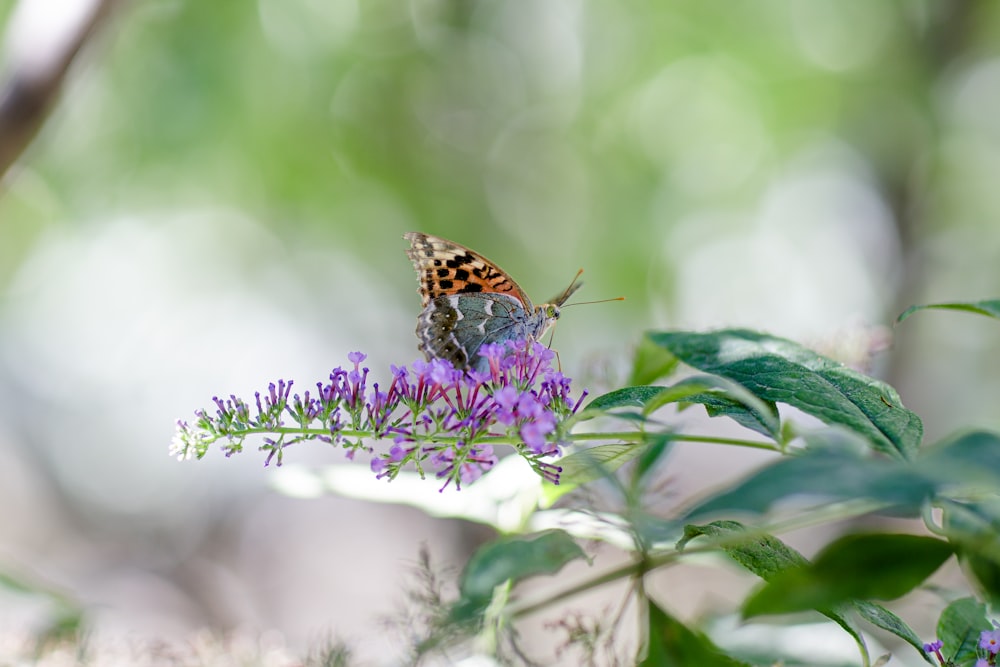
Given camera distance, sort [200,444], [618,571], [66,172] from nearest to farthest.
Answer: [618,571]
[200,444]
[66,172]

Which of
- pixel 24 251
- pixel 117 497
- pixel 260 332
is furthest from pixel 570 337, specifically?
pixel 24 251

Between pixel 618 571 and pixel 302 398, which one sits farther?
pixel 302 398

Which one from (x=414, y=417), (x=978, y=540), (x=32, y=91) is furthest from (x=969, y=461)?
(x=32, y=91)

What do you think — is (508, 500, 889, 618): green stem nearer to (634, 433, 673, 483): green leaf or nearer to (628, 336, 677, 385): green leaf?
(634, 433, 673, 483): green leaf

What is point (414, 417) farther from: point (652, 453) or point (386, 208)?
point (386, 208)

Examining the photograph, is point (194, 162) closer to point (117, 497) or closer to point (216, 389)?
point (216, 389)

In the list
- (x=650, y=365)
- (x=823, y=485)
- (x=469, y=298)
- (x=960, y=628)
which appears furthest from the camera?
(x=469, y=298)
